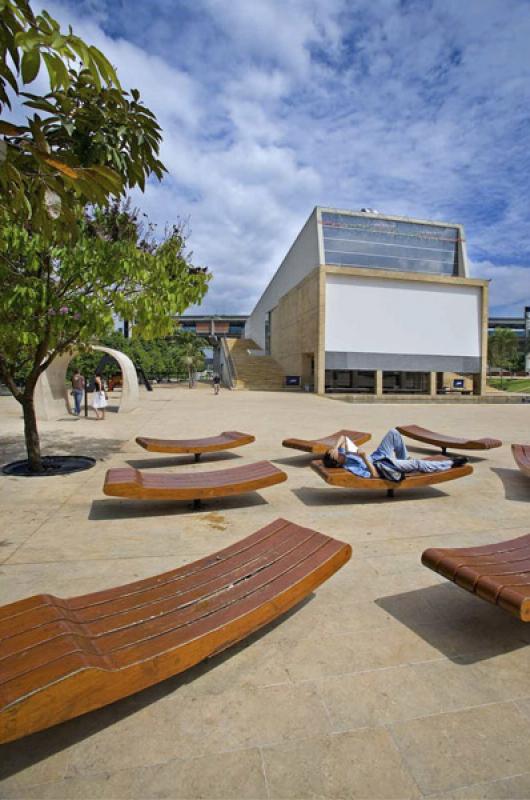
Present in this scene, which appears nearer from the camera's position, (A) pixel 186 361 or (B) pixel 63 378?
Result: (B) pixel 63 378

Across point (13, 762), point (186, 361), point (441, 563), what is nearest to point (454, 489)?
point (441, 563)

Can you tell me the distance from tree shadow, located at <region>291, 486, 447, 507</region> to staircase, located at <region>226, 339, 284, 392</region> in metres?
28.8

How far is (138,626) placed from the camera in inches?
89.6

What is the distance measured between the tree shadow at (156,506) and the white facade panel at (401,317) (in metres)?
26.1

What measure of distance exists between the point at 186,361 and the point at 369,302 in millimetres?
18140

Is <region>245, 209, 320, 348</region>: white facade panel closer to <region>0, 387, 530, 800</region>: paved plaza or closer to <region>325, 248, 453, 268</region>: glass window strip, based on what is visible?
<region>325, 248, 453, 268</region>: glass window strip

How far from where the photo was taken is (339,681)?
2.35 meters

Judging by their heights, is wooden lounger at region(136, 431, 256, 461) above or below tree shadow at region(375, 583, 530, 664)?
above

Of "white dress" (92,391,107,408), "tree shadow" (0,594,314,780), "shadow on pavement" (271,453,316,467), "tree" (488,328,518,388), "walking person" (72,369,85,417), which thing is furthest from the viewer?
"tree" (488,328,518,388)

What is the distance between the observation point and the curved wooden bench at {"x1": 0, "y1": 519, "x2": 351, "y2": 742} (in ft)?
5.64

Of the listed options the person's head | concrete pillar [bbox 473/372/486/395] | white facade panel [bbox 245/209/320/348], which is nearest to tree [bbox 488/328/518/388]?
white facade panel [bbox 245/209/320/348]

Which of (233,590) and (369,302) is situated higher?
(369,302)

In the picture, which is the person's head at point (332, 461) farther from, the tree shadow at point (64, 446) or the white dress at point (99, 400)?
the white dress at point (99, 400)

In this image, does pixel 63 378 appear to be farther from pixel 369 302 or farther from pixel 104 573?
pixel 369 302
